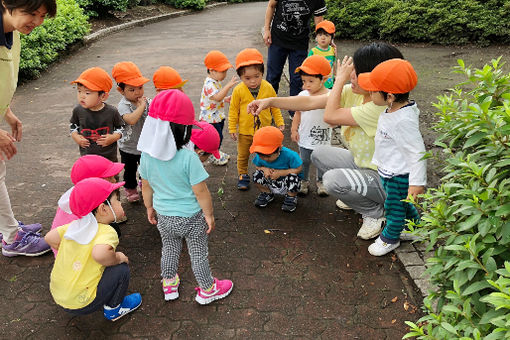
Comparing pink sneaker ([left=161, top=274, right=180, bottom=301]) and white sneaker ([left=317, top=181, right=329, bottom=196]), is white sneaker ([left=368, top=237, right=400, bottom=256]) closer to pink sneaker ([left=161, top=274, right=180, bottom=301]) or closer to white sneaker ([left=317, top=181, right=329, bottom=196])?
white sneaker ([left=317, top=181, right=329, bottom=196])

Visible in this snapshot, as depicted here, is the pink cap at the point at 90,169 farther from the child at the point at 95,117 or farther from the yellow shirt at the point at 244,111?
the yellow shirt at the point at 244,111

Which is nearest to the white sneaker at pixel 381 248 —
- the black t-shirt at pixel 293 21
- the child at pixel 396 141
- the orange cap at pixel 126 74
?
the child at pixel 396 141

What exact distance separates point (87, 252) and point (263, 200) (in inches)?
86.8

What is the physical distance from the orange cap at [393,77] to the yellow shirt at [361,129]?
497 millimetres

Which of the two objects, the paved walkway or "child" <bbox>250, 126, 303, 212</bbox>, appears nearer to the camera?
the paved walkway

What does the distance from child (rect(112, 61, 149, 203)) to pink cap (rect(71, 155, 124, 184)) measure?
3.60 feet

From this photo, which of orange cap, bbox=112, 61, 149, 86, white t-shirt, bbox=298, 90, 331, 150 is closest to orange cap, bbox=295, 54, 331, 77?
white t-shirt, bbox=298, 90, 331, 150

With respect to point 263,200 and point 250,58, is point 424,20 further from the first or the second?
point 263,200

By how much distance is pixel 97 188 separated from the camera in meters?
2.78

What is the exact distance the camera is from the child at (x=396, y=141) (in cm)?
318

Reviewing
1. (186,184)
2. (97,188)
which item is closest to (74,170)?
(97,188)

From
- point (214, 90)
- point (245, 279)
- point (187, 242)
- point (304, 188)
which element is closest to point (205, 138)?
point (187, 242)

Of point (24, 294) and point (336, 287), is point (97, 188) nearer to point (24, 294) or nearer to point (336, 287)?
point (24, 294)

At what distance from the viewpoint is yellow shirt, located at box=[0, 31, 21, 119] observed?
303cm
